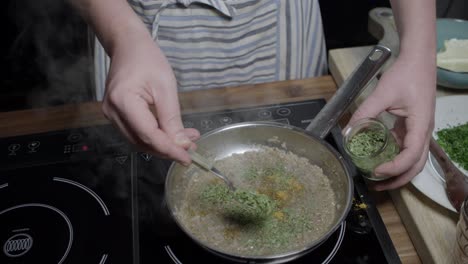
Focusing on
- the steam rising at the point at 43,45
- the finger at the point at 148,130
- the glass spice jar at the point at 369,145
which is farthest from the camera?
the steam rising at the point at 43,45

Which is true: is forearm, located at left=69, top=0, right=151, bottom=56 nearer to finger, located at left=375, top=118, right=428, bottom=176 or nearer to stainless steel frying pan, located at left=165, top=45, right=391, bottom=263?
stainless steel frying pan, located at left=165, top=45, right=391, bottom=263

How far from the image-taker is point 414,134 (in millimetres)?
756

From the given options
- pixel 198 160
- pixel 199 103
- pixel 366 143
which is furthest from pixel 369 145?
pixel 199 103

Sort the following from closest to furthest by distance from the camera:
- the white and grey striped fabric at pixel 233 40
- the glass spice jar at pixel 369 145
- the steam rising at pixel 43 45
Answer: the glass spice jar at pixel 369 145 < the white and grey striped fabric at pixel 233 40 < the steam rising at pixel 43 45

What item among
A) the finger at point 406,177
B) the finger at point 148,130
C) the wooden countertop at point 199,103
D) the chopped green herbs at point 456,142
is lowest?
the chopped green herbs at point 456,142

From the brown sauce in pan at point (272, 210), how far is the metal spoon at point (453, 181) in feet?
0.69

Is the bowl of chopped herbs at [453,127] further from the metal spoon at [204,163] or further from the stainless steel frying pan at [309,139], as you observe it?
the metal spoon at [204,163]

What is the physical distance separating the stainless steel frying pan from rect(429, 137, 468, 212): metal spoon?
19 centimetres

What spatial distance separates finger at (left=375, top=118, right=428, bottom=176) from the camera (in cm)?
73

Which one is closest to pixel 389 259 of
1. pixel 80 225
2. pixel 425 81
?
pixel 425 81

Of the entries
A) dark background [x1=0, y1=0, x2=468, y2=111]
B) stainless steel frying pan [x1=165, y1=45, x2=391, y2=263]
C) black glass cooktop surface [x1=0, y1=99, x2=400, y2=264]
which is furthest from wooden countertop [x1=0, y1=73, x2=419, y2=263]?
dark background [x1=0, y1=0, x2=468, y2=111]

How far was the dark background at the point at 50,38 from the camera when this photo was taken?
1.77 metres

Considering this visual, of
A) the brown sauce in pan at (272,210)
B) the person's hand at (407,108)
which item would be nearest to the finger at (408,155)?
the person's hand at (407,108)

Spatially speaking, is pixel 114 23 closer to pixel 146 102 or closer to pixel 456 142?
pixel 146 102
